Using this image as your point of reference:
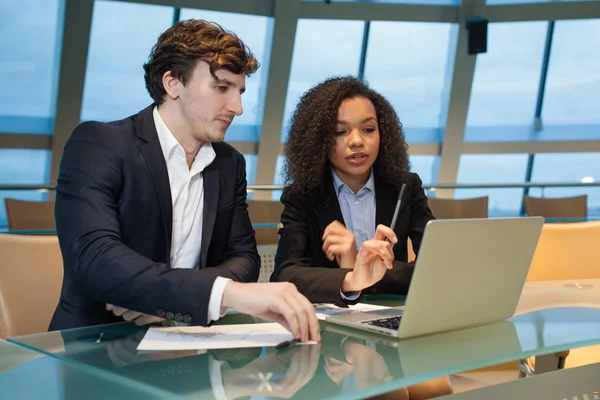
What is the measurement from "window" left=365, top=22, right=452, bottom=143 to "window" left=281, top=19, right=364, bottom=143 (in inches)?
11.0

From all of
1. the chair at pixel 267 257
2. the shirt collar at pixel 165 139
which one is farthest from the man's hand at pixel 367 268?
the chair at pixel 267 257

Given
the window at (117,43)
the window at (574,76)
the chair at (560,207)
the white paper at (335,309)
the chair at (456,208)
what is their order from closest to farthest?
1. the white paper at (335,309)
2. the chair at (456,208)
3. the chair at (560,207)
4. the window at (117,43)
5. the window at (574,76)

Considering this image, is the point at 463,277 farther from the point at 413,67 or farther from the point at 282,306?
the point at 413,67

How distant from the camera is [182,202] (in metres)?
1.98

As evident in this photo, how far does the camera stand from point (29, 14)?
9.80 meters

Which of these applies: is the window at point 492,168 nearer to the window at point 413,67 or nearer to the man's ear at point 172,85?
the window at point 413,67

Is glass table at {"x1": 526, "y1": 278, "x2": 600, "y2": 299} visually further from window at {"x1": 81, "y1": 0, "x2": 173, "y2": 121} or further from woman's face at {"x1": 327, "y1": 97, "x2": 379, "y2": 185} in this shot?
window at {"x1": 81, "y1": 0, "x2": 173, "y2": 121}

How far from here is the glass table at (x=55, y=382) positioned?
3.72 feet

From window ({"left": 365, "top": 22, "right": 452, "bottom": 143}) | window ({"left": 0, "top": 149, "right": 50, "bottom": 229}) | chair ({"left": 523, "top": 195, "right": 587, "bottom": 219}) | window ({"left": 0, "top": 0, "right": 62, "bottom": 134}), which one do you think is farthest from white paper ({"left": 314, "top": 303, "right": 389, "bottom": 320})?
window ({"left": 365, "top": 22, "right": 452, "bottom": 143})

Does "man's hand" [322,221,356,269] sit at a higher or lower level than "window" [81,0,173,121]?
lower

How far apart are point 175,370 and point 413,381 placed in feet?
1.30

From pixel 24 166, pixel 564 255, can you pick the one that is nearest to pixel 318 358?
pixel 564 255

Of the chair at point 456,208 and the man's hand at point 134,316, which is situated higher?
the chair at point 456,208

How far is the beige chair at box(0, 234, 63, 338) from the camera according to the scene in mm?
1930
